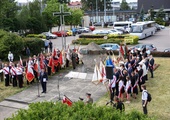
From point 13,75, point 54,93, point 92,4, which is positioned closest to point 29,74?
point 13,75

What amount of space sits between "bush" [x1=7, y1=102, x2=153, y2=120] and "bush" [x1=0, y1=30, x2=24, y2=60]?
56.8 feet

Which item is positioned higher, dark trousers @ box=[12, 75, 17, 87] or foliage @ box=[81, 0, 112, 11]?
foliage @ box=[81, 0, 112, 11]

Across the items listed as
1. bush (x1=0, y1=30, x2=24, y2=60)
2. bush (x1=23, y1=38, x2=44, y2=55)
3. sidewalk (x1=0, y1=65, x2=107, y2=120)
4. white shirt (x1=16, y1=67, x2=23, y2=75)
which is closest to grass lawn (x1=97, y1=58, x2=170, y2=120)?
sidewalk (x1=0, y1=65, x2=107, y2=120)

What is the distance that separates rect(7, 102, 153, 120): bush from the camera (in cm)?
742

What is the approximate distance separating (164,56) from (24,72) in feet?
42.0

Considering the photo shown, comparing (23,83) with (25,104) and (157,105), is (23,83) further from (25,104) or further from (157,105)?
(157,105)

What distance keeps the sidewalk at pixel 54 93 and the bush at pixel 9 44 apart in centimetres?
786

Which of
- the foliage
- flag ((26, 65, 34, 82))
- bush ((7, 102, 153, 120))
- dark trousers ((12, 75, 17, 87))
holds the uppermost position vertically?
the foliage

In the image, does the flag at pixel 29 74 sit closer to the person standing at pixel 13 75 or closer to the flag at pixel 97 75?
the person standing at pixel 13 75

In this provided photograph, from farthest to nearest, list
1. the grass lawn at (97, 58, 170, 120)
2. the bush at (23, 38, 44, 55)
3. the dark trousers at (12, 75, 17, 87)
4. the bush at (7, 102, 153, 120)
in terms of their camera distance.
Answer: the bush at (23, 38, 44, 55), the dark trousers at (12, 75, 17, 87), the grass lawn at (97, 58, 170, 120), the bush at (7, 102, 153, 120)

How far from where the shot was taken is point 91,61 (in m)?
20.2

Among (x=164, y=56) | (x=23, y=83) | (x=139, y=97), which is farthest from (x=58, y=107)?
(x=164, y=56)

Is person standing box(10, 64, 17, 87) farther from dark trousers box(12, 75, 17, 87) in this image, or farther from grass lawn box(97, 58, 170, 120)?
grass lawn box(97, 58, 170, 120)

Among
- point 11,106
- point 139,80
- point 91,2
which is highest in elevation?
point 91,2
